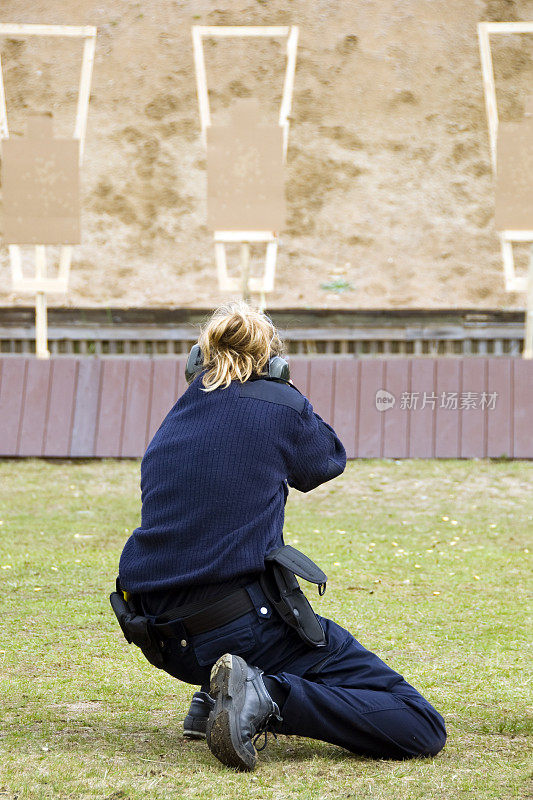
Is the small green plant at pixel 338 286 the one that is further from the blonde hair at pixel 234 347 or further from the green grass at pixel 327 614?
the blonde hair at pixel 234 347

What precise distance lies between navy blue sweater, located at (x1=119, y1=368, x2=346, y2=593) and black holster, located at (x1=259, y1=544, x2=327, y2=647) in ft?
0.13

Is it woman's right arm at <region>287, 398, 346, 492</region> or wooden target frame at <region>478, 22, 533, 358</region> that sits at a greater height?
wooden target frame at <region>478, 22, 533, 358</region>

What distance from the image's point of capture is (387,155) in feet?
45.6

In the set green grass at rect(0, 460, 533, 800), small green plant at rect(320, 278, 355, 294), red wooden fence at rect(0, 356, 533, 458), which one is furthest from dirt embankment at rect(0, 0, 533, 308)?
green grass at rect(0, 460, 533, 800)

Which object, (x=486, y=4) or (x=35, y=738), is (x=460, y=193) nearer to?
(x=486, y=4)

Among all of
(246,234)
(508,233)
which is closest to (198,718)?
(246,234)

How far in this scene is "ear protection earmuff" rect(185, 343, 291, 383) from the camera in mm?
2541

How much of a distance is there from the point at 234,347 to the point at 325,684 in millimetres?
884

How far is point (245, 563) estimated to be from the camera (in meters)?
2.38

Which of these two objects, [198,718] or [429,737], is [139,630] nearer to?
[198,718]

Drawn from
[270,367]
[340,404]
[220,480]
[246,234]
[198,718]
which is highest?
[246,234]

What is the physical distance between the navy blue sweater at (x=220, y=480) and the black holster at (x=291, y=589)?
0.13ft

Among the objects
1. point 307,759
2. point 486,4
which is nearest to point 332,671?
point 307,759

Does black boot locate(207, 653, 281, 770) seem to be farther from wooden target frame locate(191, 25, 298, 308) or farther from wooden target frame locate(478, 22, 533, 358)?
wooden target frame locate(478, 22, 533, 358)
